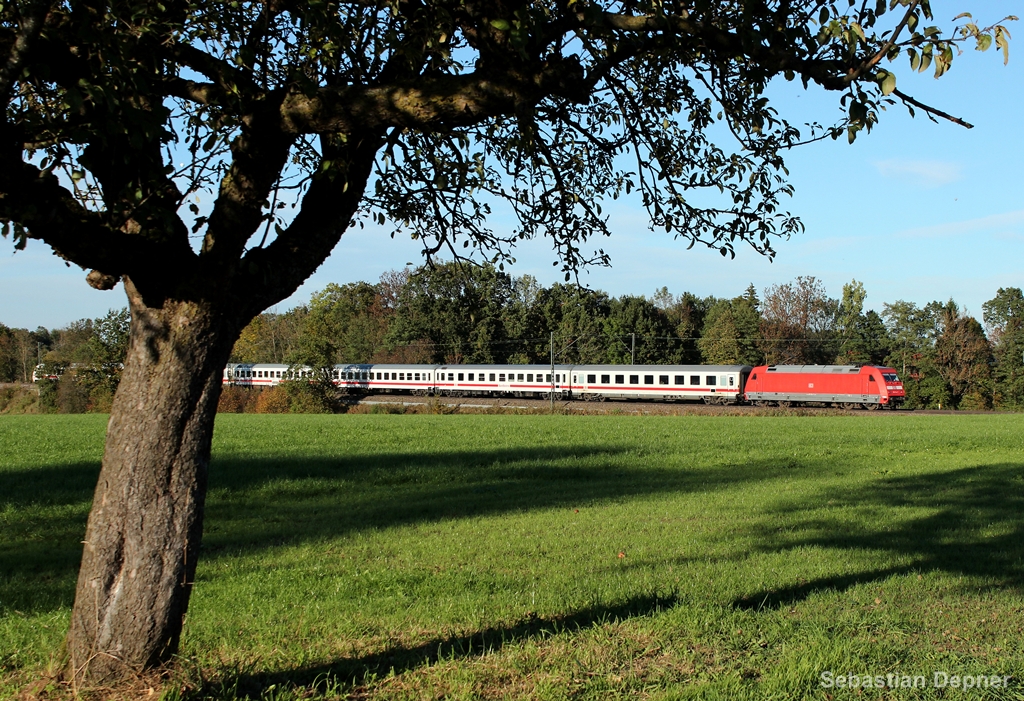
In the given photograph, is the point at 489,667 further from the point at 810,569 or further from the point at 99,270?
the point at 810,569

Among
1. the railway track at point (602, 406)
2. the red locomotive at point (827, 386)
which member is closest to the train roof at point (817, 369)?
the red locomotive at point (827, 386)

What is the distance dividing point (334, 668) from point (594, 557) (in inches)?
175

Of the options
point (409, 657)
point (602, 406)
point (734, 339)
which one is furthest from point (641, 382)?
point (409, 657)

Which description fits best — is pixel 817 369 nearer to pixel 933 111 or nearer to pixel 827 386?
pixel 827 386

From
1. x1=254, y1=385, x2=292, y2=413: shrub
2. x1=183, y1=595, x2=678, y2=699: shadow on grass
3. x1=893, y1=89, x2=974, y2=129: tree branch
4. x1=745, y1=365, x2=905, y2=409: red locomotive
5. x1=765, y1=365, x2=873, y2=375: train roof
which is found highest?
x1=893, y1=89, x2=974, y2=129: tree branch

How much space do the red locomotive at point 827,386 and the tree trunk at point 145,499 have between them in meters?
48.7

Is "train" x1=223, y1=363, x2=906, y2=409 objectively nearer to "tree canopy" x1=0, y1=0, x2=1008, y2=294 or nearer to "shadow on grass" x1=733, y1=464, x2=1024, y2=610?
"shadow on grass" x1=733, y1=464, x2=1024, y2=610

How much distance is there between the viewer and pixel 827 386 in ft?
163

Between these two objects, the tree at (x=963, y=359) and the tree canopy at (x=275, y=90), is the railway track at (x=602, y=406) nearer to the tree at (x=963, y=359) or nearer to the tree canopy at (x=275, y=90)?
the tree at (x=963, y=359)

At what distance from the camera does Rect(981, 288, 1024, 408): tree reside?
60594 mm

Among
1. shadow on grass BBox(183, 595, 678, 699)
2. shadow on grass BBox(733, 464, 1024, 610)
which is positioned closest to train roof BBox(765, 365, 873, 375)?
shadow on grass BBox(733, 464, 1024, 610)

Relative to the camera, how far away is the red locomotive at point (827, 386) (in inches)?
1891

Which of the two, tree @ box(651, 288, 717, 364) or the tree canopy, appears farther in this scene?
tree @ box(651, 288, 717, 364)

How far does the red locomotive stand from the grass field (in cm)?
3040
